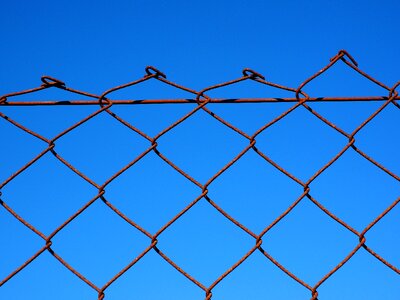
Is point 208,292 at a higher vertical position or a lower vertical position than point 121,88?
lower

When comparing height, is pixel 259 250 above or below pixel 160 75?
below

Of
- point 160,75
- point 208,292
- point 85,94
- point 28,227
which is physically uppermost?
point 85,94

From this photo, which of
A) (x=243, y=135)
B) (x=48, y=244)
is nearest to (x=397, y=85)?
(x=243, y=135)

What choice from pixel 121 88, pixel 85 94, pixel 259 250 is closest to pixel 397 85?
pixel 259 250

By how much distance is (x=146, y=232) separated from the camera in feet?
5.60

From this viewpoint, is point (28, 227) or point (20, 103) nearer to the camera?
point (28, 227)

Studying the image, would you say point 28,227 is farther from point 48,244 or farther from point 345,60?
point 345,60

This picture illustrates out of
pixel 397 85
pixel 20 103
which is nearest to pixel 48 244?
pixel 20 103

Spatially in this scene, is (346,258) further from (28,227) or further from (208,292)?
(28,227)

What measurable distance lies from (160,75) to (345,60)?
73 centimetres

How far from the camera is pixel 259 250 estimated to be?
5.69 ft

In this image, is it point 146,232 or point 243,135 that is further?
point 243,135

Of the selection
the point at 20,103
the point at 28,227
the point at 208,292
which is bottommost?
the point at 208,292

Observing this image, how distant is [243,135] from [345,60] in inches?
20.0
